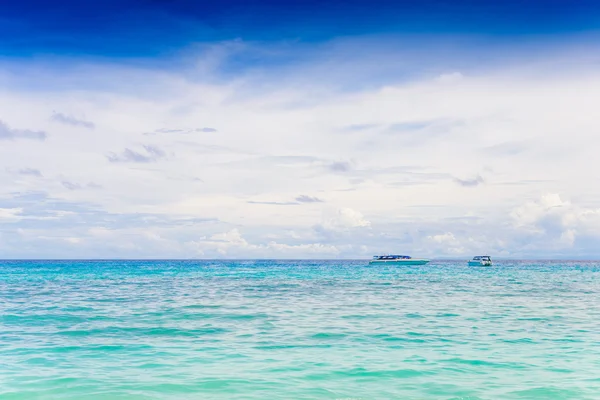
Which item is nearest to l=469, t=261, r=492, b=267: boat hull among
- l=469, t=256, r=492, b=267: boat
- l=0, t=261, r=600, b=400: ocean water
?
l=469, t=256, r=492, b=267: boat

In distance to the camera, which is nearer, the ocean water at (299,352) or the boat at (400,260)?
the ocean water at (299,352)

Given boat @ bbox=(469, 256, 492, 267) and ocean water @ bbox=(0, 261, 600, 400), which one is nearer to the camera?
ocean water @ bbox=(0, 261, 600, 400)

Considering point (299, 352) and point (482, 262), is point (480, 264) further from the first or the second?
point (299, 352)

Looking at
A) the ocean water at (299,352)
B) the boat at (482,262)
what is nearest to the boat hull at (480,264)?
the boat at (482,262)

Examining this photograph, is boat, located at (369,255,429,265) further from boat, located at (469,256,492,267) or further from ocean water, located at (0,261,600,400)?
ocean water, located at (0,261,600,400)

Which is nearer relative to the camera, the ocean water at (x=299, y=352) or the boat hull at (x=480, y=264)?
the ocean water at (x=299, y=352)

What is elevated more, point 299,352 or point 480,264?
→ point 480,264

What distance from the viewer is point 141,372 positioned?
1544 cm

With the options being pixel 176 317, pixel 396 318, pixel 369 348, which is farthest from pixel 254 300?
pixel 369 348

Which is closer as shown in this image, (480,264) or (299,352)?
(299,352)

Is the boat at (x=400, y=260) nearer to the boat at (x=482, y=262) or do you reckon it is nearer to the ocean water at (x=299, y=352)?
the boat at (x=482, y=262)

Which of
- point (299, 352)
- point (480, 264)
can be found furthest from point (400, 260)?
point (299, 352)

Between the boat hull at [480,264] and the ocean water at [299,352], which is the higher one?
the boat hull at [480,264]

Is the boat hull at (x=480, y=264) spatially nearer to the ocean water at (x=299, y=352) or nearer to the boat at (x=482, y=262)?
the boat at (x=482, y=262)
